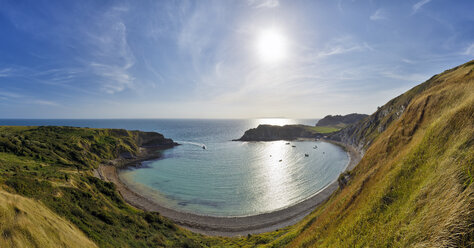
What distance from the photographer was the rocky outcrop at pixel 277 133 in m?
159

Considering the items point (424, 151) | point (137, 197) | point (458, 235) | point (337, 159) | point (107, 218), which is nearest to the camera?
point (458, 235)

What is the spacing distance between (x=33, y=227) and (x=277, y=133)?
536ft

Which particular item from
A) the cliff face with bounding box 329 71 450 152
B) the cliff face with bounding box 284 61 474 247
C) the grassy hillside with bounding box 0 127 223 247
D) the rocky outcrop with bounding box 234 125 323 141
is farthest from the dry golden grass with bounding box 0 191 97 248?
the rocky outcrop with bounding box 234 125 323 141

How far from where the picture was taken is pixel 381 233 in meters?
7.87

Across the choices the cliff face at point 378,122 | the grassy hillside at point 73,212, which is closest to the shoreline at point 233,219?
the grassy hillside at point 73,212

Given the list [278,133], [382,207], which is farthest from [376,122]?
[382,207]

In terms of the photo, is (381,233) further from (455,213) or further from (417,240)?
(455,213)

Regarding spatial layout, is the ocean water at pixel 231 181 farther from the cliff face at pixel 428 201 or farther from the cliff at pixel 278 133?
the cliff at pixel 278 133

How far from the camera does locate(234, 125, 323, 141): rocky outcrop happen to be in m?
159

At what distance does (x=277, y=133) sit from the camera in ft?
541

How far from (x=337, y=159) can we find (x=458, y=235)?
95311 millimetres

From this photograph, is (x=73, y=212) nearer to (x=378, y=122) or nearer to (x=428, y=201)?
(x=428, y=201)

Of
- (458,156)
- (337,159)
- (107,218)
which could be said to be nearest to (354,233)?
(458,156)

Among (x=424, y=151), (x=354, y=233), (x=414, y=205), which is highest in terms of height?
(x=424, y=151)
